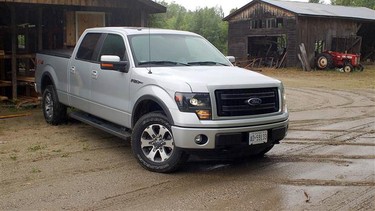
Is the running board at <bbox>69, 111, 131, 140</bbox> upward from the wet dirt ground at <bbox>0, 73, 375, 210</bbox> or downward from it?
upward

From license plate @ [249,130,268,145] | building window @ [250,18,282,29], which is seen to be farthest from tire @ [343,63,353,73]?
license plate @ [249,130,268,145]

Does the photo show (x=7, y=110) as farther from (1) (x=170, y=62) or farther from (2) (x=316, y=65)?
(2) (x=316, y=65)

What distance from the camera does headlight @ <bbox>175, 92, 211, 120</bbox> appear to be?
18.1ft

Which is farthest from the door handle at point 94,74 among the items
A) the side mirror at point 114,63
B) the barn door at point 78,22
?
the barn door at point 78,22

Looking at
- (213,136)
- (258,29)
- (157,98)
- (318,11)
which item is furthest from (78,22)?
(318,11)

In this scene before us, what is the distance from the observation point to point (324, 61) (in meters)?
29.5

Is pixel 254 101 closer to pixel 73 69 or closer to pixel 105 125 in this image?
pixel 105 125

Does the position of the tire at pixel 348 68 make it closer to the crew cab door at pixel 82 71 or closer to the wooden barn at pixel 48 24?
the wooden barn at pixel 48 24

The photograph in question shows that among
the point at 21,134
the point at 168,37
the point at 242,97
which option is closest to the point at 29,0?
the point at 21,134

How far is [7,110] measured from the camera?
11211 millimetres

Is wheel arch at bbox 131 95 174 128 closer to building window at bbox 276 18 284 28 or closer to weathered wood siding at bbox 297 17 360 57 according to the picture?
weathered wood siding at bbox 297 17 360 57

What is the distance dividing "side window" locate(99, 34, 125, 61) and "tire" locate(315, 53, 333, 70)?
80.3 ft

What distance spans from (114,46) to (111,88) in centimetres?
75

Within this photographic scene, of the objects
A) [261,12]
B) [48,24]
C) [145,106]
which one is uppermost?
[261,12]
